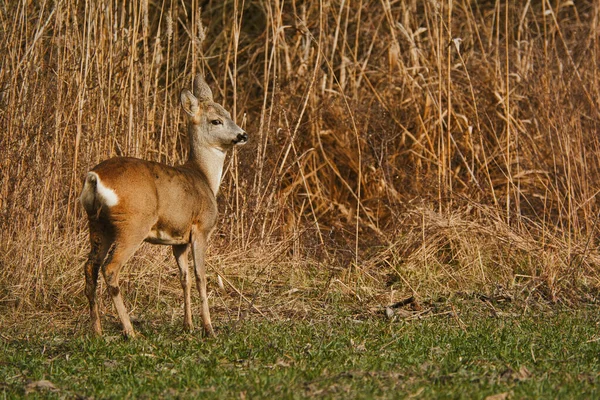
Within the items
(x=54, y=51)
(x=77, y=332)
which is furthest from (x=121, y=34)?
(x=77, y=332)

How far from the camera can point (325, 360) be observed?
4621mm

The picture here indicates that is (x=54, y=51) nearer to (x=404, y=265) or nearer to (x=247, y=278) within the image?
(x=247, y=278)

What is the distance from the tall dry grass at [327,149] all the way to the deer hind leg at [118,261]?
1.02 meters

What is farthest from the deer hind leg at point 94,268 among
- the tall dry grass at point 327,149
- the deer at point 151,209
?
the tall dry grass at point 327,149

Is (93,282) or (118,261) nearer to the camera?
(118,261)

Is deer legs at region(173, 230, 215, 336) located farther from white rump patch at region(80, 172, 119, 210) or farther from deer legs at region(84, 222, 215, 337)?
white rump patch at region(80, 172, 119, 210)

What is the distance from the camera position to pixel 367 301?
21.0 feet

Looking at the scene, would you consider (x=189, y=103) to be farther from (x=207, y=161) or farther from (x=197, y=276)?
(x=197, y=276)

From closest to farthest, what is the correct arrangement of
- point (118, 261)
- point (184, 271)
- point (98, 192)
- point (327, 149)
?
point (98, 192), point (118, 261), point (184, 271), point (327, 149)

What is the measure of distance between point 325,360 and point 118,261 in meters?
1.29

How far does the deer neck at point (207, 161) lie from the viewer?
611cm

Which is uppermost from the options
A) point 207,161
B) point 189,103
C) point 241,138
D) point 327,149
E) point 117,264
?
point 189,103

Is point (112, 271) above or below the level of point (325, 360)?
above

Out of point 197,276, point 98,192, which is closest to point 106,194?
point 98,192
